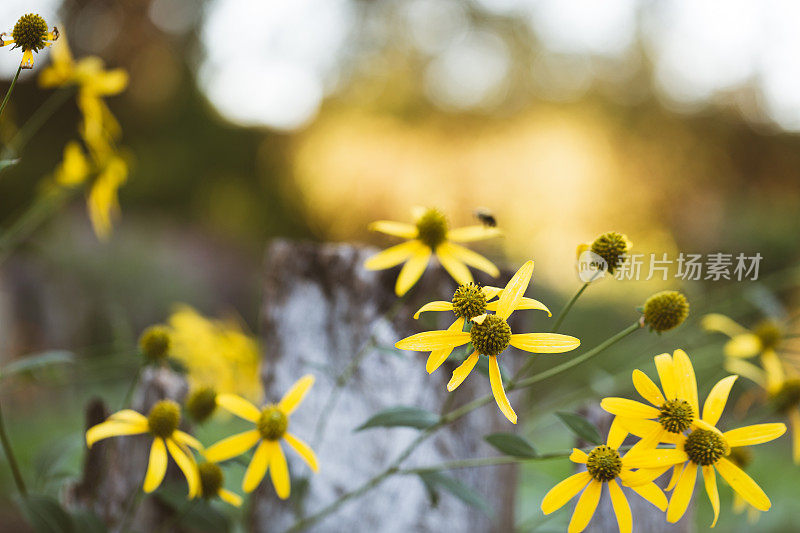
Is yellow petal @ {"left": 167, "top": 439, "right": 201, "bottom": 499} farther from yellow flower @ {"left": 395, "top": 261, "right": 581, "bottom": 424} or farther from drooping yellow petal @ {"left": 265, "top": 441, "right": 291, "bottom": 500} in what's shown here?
yellow flower @ {"left": 395, "top": 261, "right": 581, "bottom": 424}

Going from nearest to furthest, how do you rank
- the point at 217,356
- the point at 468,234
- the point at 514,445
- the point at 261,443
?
1. the point at 514,445
2. the point at 261,443
3. the point at 468,234
4. the point at 217,356

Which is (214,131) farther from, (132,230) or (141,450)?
(141,450)

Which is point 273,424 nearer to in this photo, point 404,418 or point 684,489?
point 404,418

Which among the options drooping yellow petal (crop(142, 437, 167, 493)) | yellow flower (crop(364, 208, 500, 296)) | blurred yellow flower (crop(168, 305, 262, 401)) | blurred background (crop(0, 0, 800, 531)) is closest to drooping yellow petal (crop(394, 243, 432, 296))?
yellow flower (crop(364, 208, 500, 296))

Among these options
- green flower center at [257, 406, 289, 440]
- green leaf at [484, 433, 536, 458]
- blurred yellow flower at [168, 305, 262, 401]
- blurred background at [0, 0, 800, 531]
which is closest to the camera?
green leaf at [484, 433, 536, 458]

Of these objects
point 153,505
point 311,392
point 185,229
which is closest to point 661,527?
point 311,392

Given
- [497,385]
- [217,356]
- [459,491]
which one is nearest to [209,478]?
[459,491]

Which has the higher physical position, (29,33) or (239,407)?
(29,33)

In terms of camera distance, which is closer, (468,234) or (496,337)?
(496,337)
